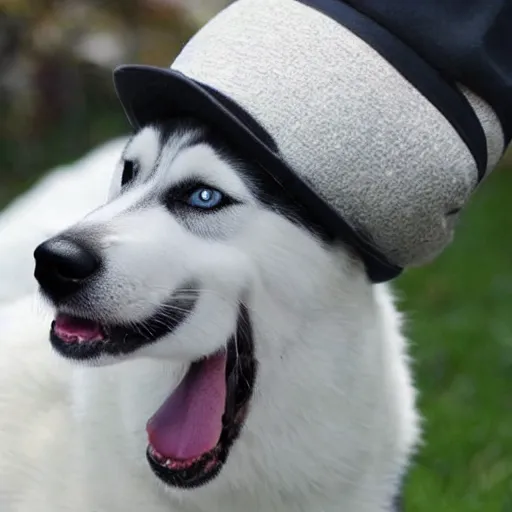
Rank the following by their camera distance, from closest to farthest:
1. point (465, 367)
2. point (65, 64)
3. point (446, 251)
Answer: point (465, 367) → point (446, 251) → point (65, 64)

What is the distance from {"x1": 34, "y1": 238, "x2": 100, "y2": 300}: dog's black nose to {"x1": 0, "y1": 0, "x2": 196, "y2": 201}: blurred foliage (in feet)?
10.8

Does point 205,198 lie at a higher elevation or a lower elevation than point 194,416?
higher

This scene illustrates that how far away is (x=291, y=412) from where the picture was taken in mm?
1819

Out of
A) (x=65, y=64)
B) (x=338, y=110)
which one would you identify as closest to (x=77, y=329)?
(x=338, y=110)

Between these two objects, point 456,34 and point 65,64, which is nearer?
point 456,34

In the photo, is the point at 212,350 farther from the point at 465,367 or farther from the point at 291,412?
the point at 465,367

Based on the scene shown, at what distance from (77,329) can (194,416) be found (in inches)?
9.0

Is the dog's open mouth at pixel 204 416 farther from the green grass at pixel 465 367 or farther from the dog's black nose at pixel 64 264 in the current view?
the green grass at pixel 465 367

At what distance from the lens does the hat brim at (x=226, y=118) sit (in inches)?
65.8

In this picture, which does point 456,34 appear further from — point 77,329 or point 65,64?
point 65,64

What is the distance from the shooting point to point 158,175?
1759mm

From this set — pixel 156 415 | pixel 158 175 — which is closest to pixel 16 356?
pixel 156 415

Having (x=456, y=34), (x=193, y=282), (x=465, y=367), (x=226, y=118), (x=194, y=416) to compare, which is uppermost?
(x=456, y=34)

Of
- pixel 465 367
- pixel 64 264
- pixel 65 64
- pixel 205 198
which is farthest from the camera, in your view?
pixel 65 64
